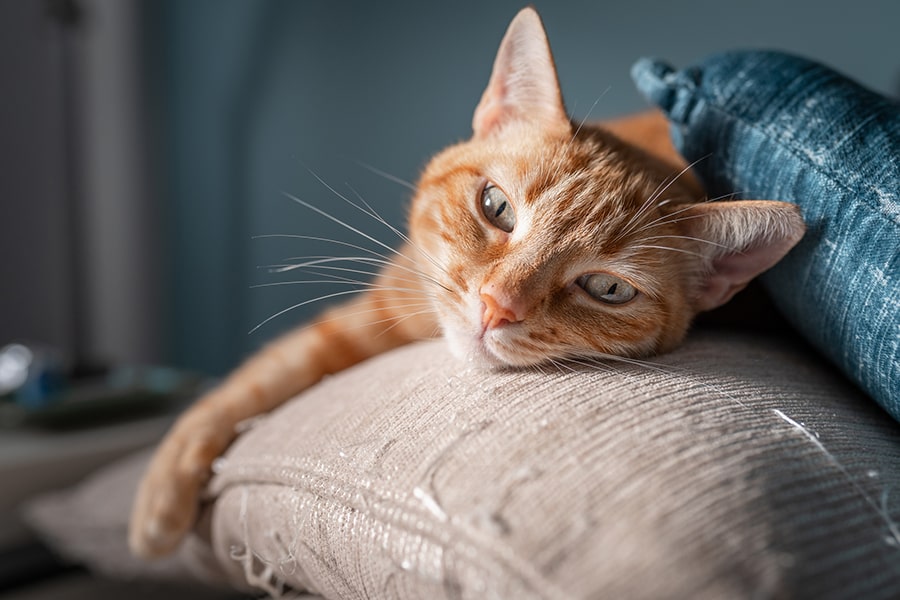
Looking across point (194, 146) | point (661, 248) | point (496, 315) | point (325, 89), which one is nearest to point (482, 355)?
point (496, 315)

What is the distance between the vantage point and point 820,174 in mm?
863

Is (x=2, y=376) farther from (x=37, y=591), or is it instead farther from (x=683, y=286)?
(x=683, y=286)

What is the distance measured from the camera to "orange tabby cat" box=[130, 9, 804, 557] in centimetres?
Answer: 87

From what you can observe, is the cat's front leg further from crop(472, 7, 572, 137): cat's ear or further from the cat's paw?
crop(472, 7, 572, 137): cat's ear

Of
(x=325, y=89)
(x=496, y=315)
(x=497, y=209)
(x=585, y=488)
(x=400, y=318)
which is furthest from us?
(x=325, y=89)

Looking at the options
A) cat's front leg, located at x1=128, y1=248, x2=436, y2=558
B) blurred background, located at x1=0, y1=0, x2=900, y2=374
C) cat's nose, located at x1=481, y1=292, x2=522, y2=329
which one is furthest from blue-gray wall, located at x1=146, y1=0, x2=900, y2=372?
cat's nose, located at x1=481, y1=292, x2=522, y2=329

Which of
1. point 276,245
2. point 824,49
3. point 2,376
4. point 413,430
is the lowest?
point 2,376

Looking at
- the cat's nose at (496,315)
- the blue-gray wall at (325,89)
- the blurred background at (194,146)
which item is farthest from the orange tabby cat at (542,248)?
the blurred background at (194,146)

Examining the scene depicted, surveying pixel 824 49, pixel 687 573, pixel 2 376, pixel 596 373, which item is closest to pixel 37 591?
pixel 2 376

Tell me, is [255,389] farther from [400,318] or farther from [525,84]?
[525,84]

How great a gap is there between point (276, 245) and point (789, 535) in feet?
8.68

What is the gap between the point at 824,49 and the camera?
1.88 m

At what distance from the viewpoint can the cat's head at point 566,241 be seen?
0.87m

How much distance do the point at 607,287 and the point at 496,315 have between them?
6.9 inches
